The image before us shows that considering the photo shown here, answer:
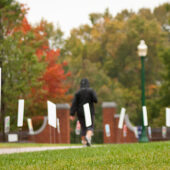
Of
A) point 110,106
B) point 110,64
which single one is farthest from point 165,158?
point 110,64

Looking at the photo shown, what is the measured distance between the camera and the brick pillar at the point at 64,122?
30203 mm

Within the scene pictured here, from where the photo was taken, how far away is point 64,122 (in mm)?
30594

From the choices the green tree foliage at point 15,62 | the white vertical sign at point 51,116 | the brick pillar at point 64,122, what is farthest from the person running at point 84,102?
the brick pillar at point 64,122

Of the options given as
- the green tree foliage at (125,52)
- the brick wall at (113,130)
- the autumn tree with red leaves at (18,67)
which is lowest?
the brick wall at (113,130)

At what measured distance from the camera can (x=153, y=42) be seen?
2052 inches

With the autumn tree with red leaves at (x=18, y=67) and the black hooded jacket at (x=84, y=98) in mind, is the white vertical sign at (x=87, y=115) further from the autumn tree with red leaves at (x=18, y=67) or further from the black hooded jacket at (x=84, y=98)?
the autumn tree with red leaves at (x=18, y=67)

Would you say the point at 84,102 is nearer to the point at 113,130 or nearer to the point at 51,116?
the point at 51,116

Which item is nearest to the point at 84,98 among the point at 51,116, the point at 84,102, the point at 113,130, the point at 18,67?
the point at 84,102

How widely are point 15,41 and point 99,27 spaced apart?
97.6 ft

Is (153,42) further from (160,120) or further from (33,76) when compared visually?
(33,76)

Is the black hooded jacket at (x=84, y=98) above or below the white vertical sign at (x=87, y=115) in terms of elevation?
above

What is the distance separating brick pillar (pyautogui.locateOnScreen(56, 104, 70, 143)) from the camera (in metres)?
30.2

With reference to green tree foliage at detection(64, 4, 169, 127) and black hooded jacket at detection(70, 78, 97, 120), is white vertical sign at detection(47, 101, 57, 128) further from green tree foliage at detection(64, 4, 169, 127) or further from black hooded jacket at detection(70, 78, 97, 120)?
green tree foliage at detection(64, 4, 169, 127)

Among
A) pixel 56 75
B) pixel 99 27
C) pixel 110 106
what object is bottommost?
pixel 110 106
